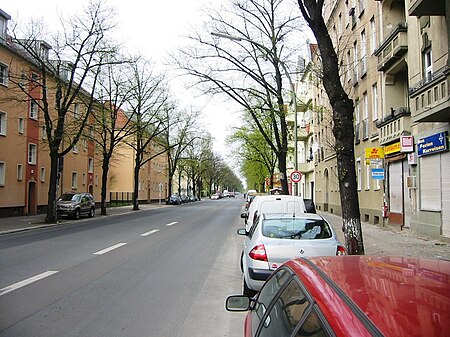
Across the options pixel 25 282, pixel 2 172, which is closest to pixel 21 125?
pixel 2 172

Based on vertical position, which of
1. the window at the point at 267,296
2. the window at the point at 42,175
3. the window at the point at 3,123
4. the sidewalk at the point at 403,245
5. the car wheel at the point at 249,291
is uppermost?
the window at the point at 3,123

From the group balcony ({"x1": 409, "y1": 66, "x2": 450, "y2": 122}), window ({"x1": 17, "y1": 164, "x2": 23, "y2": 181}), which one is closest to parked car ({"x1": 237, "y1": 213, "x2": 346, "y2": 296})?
balcony ({"x1": 409, "y1": 66, "x2": 450, "y2": 122})

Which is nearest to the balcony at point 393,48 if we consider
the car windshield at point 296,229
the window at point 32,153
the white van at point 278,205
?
the white van at point 278,205

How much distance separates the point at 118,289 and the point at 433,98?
1082cm

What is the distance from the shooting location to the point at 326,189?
123 ft

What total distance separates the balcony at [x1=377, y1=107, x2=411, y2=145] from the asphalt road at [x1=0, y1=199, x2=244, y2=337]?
8.85 meters

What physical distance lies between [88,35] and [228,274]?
2023 cm

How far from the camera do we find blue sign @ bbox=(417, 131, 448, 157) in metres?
14.2

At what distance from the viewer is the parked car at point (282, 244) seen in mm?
6605

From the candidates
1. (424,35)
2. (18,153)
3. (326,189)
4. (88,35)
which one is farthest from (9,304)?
(326,189)

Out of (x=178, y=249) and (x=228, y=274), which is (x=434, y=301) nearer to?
(x=228, y=274)

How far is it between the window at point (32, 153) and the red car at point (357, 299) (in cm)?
3209

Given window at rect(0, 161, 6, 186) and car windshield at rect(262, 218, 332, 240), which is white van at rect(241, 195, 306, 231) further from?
window at rect(0, 161, 6, 186)

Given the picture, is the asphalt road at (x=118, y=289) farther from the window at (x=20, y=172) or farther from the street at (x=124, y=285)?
the window at (x=20, y=172)
